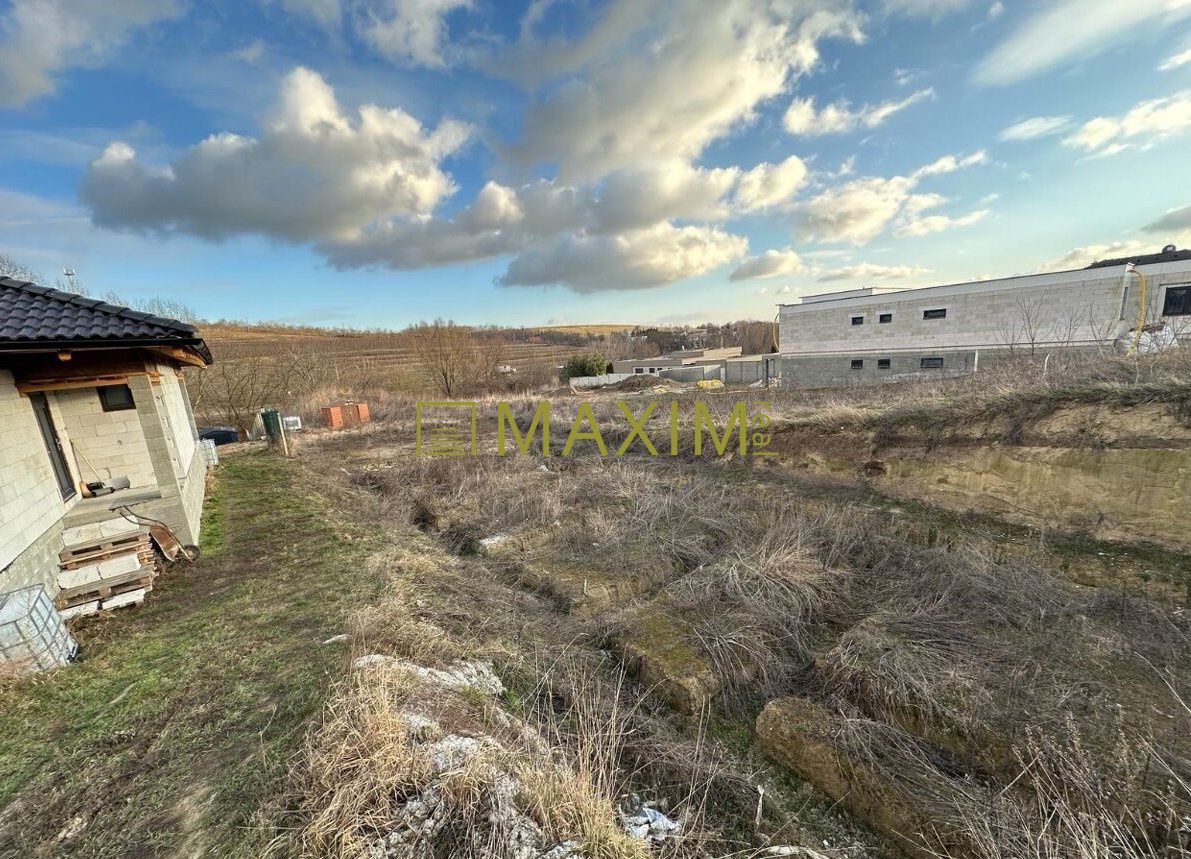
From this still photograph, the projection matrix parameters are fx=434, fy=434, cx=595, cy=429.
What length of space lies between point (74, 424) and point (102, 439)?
300 mm

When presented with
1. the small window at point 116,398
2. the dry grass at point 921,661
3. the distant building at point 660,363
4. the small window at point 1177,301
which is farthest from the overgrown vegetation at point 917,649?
the distant building at point 660,363

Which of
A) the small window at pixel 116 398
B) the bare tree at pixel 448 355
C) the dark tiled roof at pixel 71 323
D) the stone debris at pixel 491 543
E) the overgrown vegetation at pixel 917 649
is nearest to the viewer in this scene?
the overgrown vegetation at pixel 917 649

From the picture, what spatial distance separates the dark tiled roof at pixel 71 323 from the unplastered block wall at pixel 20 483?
22.4 inches

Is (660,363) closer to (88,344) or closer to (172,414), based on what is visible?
(172,414)

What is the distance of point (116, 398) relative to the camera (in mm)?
5531

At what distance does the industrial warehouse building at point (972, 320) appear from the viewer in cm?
1448

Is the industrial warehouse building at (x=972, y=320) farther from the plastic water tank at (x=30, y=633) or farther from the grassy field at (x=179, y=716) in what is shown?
the plastic water tank at (x=30, y=633)

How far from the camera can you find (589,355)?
34906 mm

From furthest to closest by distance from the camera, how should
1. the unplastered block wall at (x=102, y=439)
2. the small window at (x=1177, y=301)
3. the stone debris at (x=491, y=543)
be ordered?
1. the small window at (x=1177, y=301)
2. the stone debris at (x=491, y=543)
3. the unplastered block wall at (x=102, y=439)

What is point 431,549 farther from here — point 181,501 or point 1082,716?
point 1082,716

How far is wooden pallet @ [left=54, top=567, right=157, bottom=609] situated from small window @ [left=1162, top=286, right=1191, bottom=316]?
26102mm

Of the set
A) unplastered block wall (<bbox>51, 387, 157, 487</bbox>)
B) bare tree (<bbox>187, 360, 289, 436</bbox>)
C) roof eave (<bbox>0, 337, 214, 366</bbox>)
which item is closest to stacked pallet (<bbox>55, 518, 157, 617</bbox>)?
unplastered block wall (<bbox>51, 387, 157, 487</bbox>)

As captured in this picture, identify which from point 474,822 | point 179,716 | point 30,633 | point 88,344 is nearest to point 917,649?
point 474,822

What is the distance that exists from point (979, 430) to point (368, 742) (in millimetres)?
8074
